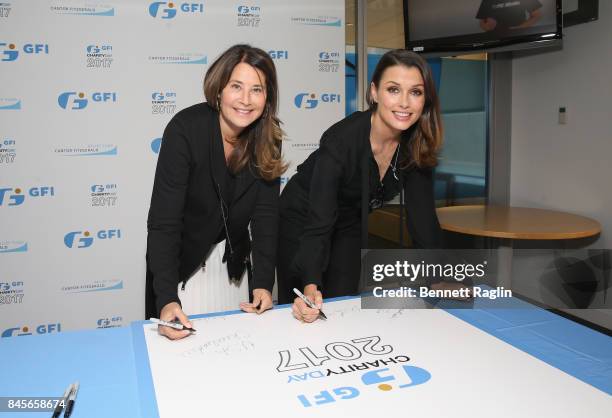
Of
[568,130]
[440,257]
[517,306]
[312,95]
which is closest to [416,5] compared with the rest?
[312,95]

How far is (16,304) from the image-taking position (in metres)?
3.17

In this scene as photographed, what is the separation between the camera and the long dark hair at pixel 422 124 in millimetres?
1800

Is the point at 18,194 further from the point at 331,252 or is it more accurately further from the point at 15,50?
the point at 331,252

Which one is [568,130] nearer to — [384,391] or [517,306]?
[517,306]

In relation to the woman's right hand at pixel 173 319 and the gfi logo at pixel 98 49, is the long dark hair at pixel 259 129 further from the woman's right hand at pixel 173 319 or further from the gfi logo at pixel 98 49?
the gfi logo at pixel 98 49

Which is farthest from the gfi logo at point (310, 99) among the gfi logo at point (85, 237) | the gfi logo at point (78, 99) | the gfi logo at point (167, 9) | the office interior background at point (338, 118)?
the gfi logo at point (85, 237)

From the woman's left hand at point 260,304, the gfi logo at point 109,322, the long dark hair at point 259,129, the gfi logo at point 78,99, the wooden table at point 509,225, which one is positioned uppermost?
the gfi logo at point 78,99

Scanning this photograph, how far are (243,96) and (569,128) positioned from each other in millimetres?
2840

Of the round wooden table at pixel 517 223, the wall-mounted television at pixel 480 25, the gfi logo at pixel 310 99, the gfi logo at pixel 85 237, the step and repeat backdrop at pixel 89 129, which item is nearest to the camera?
the round wooden table at pixel 517 223

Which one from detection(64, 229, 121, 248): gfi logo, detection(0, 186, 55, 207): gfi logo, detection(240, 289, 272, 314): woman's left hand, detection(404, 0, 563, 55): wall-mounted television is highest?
detection(404, 0, 563, 55): wall-mounted television

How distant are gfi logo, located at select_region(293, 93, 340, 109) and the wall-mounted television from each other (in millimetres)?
707

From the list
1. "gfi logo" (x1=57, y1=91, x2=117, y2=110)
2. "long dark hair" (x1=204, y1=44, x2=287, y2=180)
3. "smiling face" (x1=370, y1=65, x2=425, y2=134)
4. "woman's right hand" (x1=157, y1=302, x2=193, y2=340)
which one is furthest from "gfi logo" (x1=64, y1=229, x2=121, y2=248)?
"smiling face" (x1=370, y1=65, x2=425, y2=134)

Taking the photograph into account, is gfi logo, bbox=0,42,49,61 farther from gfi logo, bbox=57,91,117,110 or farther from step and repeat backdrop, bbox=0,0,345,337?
gfi logo, bbox=57,91,117,110

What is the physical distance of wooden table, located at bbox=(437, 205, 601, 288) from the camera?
298cm
